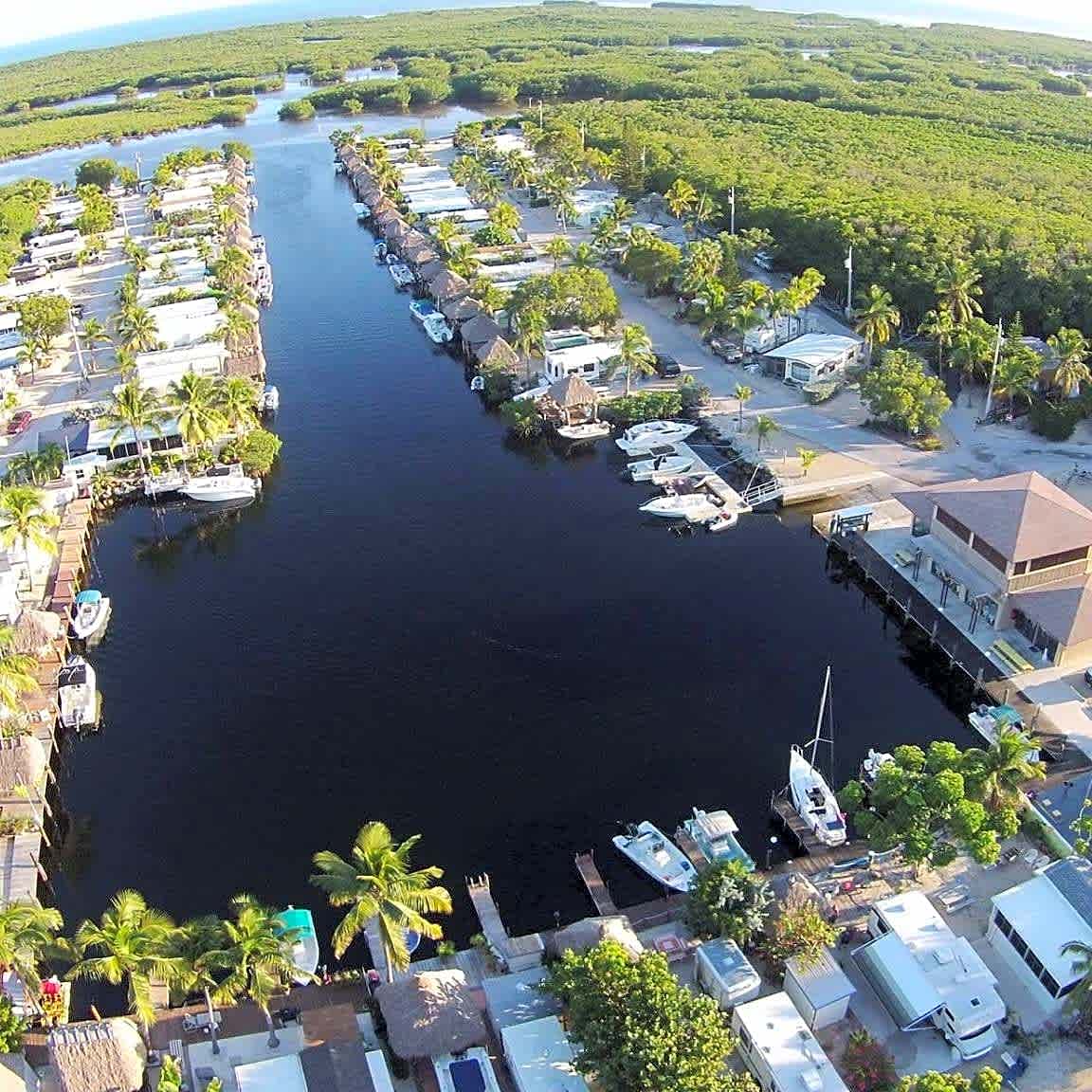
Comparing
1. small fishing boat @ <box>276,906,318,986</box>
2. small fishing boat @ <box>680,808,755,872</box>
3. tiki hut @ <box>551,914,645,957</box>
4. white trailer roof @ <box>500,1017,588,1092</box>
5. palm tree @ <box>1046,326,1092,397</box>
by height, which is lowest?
small fishing boat @ <box>680,808,755,872</box>

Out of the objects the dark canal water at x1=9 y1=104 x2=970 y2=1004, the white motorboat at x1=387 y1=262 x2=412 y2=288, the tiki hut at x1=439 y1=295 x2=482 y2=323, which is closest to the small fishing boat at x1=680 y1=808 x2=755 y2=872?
the dark canal water at x1=9 y1=104 x2=970 y2=1004

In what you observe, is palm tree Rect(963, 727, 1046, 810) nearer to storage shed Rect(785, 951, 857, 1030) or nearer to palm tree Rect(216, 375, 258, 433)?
storage shed Rect(785, 951, 857, 1030)

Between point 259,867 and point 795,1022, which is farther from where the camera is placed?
point 259,867

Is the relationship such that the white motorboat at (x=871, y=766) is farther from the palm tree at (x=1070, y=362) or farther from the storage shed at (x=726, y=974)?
the palm tree at (x=1070, y=362)

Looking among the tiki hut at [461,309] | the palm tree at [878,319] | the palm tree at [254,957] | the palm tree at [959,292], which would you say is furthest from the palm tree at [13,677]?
the palm tree at [959,292]

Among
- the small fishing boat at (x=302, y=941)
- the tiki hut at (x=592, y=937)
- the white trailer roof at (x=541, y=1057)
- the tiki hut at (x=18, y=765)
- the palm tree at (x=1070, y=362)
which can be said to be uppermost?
the palm tree at (x=1070, y=362)

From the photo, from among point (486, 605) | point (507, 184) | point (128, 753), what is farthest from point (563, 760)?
point (507, 184)

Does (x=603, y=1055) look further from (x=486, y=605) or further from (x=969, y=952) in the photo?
(x=486, y=605)
